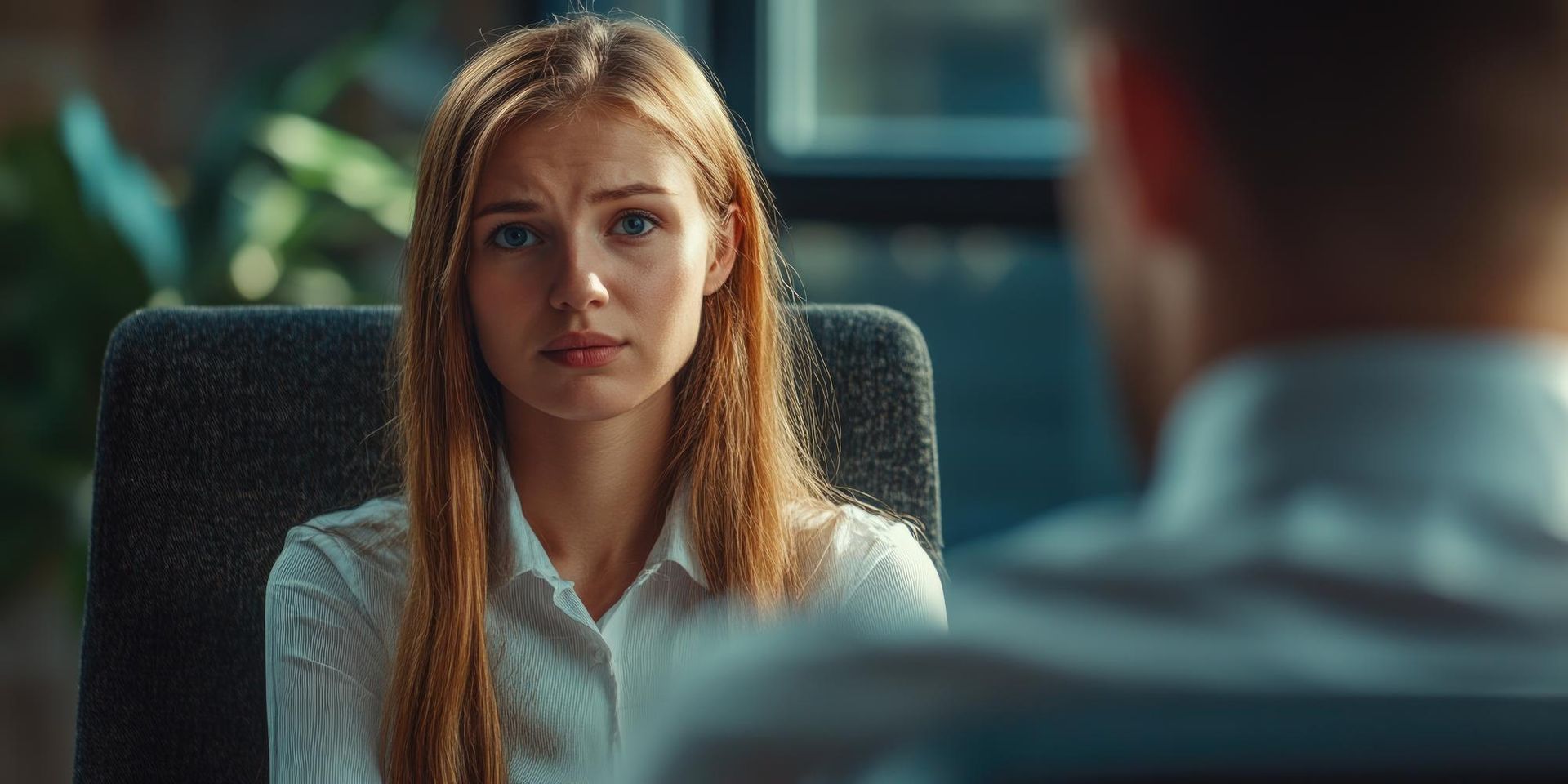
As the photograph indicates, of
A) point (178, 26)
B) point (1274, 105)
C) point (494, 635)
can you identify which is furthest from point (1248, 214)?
point (178, 26)

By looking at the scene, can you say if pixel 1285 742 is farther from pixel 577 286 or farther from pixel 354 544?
pixel 354 544

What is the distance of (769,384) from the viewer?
3.42ft

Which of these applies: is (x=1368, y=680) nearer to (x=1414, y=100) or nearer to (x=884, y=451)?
(x=1414, y=100)

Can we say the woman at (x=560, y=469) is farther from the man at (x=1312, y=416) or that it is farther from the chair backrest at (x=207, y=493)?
the man at (x=1312, y=416)

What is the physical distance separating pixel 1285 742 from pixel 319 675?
0.75 meters

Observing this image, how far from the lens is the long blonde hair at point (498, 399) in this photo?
0.91m

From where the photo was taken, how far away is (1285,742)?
262 mm

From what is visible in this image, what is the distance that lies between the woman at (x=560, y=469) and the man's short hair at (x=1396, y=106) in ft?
2.10

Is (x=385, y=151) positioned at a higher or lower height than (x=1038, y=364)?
higher

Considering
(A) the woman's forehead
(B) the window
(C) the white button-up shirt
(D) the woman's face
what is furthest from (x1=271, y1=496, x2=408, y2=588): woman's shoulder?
(B) the window

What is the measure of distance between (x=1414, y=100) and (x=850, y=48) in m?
1.91

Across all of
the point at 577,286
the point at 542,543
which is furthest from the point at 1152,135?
the point at 542,543

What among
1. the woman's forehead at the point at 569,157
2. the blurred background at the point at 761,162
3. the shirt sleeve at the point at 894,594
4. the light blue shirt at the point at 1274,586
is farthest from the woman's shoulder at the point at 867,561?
the blurred background at the point at 761,162

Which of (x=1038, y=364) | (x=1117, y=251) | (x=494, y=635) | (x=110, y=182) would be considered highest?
(x=110, y=182)
